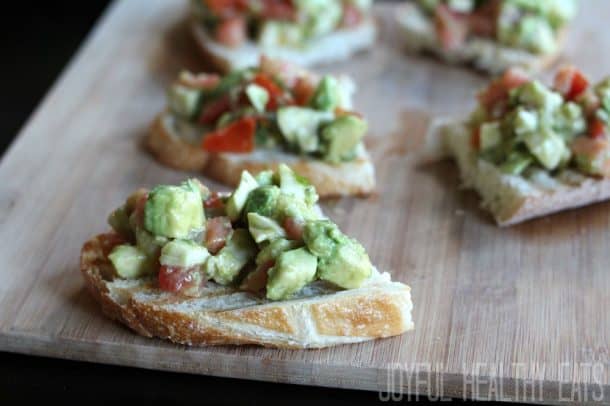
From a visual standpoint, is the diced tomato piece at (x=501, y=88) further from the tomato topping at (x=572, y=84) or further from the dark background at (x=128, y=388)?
the dark background at (x=128, y=388)

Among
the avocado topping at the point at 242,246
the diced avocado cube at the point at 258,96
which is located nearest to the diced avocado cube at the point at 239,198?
the avocado topping at the point at 242,246

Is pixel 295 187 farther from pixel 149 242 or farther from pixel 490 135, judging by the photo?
pixel 490 135

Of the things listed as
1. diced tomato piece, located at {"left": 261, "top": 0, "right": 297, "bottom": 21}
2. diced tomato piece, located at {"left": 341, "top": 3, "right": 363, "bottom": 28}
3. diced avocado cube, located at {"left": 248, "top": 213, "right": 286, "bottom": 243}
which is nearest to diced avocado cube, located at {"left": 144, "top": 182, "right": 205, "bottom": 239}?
diced avocado cube, located at {"left": 248, "top": 213, "right": 286, "bottom": 243}

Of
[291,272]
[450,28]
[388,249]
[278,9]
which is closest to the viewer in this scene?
[291,272]

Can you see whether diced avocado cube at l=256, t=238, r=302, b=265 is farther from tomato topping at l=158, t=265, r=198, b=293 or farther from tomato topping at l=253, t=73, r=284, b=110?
tomato topping at l=253, t=73, r=284, b=110

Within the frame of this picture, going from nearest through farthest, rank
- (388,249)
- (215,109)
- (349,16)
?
(388,249)
(215,109)
(349,16)

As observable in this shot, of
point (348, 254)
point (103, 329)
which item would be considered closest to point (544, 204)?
point (348, 254)

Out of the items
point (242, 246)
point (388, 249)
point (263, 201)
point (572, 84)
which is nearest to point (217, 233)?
point (242, 246)
